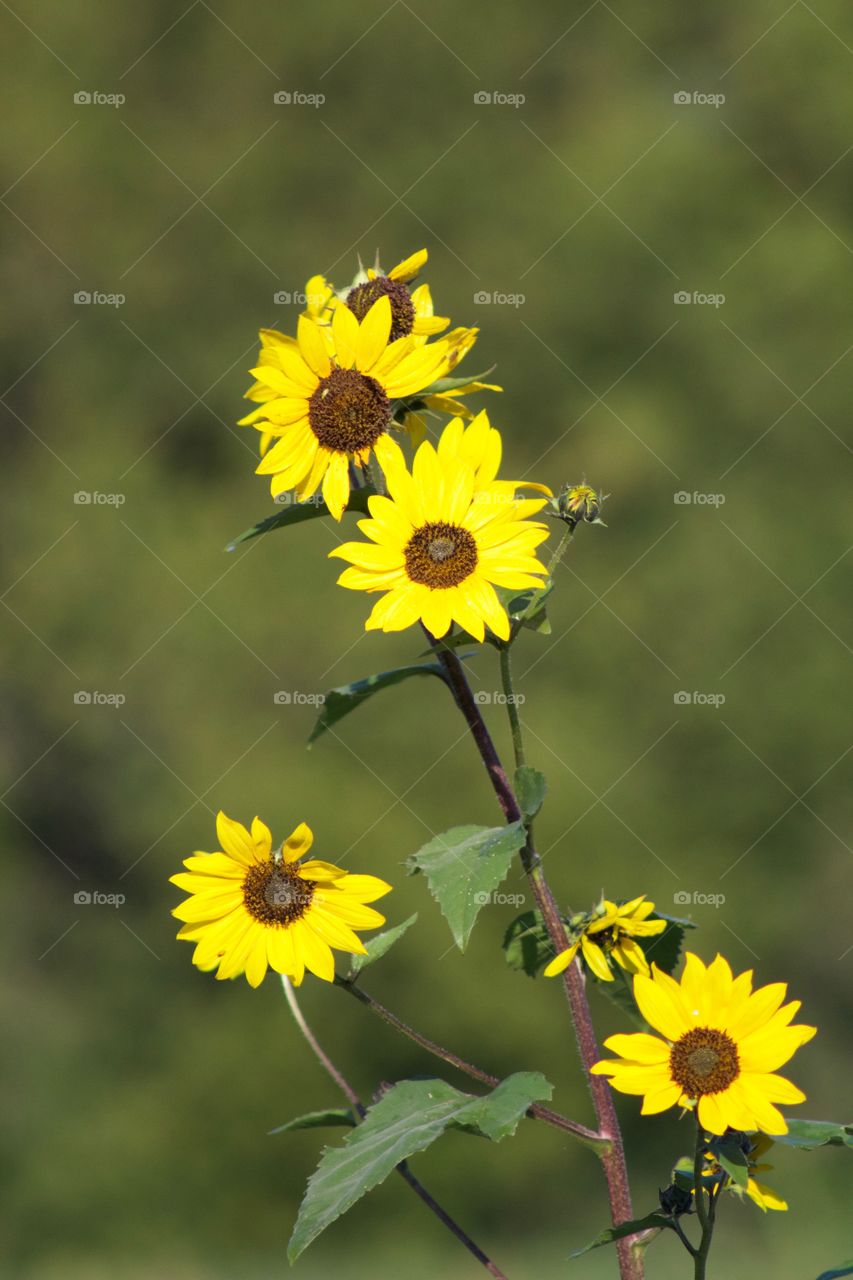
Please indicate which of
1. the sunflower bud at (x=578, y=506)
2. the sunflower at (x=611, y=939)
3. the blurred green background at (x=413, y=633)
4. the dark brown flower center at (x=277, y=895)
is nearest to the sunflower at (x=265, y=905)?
the dark brown flower center at (x=277, y=895)

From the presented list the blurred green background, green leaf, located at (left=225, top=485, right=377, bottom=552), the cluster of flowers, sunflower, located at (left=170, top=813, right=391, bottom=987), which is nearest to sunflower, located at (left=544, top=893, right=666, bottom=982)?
the cluster of flowers

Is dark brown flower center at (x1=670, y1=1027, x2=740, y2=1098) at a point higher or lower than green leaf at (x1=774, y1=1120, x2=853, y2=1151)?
higher

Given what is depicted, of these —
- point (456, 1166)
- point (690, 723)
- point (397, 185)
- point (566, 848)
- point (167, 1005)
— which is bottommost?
point (456, 1166)

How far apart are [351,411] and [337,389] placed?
0.5 inches

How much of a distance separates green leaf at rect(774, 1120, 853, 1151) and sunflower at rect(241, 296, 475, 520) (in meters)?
0.38

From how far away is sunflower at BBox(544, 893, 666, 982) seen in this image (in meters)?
0.70

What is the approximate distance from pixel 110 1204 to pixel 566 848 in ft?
3.37

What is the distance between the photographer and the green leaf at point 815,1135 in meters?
0.68

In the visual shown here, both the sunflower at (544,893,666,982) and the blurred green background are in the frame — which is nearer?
the sunflower at (544,893,666,982)

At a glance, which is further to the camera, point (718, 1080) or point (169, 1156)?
point (169, 1156)

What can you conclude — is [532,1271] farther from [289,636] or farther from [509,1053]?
[289,636]

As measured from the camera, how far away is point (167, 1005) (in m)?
2.49

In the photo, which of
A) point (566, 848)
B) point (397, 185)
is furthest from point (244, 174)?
point (566, 848)

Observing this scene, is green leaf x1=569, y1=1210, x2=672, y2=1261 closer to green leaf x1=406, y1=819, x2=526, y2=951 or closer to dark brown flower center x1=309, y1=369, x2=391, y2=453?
green leaf x1=406, y1=819, x2=526, y2=951
